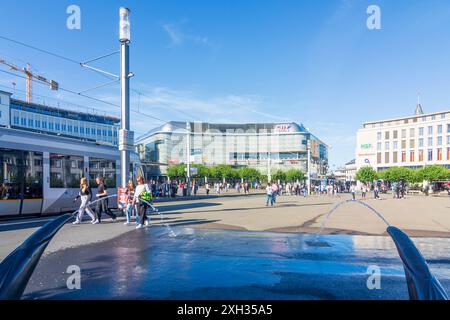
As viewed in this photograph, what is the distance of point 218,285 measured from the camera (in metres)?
5.28

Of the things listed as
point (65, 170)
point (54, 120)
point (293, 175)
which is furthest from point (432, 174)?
point (54, 120)

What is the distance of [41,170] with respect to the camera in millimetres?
14594

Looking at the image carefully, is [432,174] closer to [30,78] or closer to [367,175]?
[367,175]

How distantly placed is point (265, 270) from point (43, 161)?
12.5m

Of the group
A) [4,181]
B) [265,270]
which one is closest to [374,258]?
[265,270]

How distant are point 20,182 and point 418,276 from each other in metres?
14.9

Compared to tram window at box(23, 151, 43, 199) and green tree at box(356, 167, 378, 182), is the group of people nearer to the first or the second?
tram window at box(23, 151, 43, 199)

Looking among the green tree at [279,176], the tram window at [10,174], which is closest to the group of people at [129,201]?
the tram window at [10,174]

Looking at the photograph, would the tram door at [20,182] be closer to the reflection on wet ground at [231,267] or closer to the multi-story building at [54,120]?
the reflection on wet ground at [231,267]

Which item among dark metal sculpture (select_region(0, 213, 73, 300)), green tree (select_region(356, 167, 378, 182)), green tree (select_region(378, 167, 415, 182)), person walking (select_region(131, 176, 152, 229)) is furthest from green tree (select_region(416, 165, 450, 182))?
dark metal sculpture (select_region(0, 213, 73, 300))

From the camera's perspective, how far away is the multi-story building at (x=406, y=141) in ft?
278

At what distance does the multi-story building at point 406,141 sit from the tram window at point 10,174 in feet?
297
